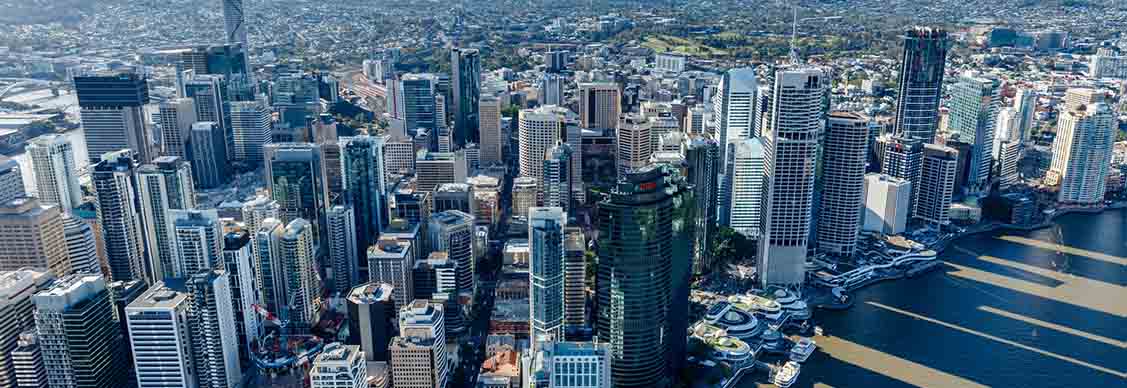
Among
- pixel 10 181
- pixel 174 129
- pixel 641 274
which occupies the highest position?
pixel 174 129

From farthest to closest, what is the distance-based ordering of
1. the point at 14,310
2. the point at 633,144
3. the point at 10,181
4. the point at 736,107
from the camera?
the point at 633,144 < the point at 736,107 < the point at 10,181 < the point at 14,310

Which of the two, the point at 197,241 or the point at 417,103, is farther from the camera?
the point at 417,103

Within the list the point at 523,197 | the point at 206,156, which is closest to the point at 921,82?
the point at 523,197

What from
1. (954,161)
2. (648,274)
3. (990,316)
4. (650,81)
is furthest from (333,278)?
(650,81)

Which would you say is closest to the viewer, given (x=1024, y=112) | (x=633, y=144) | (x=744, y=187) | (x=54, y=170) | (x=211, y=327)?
(x=211, y=327)

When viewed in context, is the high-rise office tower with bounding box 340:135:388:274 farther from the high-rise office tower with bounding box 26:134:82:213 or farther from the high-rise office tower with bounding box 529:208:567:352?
the high-rise office tower with bounding box 26:134:82:213

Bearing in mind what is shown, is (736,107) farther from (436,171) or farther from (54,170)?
(54,170)
